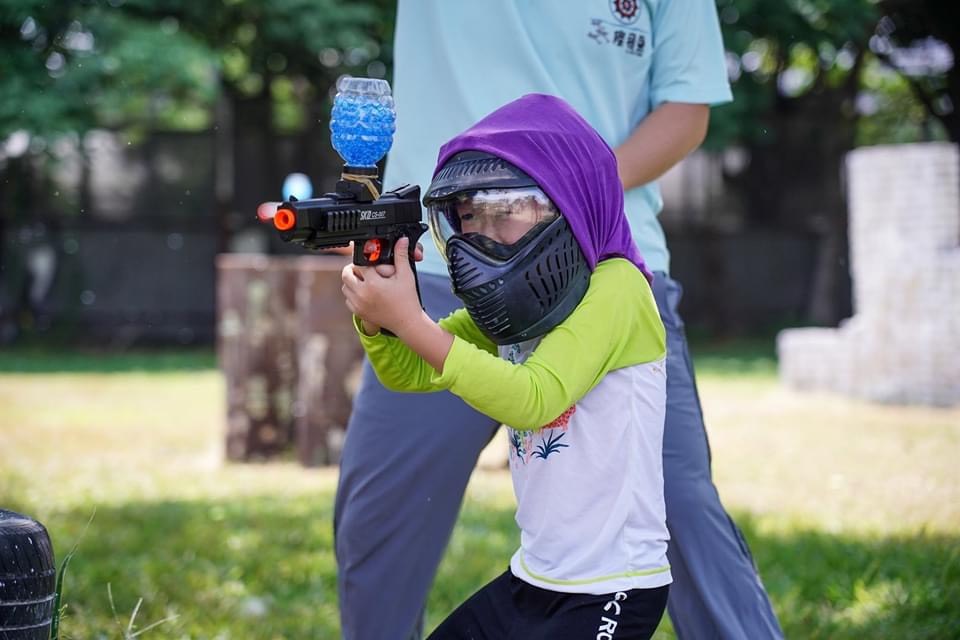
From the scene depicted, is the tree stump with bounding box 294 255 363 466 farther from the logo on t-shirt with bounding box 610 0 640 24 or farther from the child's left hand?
the child's left hand

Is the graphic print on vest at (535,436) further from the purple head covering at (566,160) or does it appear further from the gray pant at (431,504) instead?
the gray pant at (431,504)

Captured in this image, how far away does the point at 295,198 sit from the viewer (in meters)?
1.92

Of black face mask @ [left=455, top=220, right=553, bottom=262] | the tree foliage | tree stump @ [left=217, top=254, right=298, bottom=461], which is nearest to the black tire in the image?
black face mask @ [left=455, top=220, right=553, bottom=262]

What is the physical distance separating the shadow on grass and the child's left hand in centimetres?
223

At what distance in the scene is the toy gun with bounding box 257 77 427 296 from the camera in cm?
195

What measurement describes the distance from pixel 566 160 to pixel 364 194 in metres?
0.38

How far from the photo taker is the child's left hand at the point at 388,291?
206 centimetres

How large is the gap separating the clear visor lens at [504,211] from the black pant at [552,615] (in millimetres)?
646

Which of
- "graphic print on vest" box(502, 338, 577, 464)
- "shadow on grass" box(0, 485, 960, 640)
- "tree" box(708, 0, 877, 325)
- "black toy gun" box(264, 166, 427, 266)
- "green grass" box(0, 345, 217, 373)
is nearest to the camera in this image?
"black toy gun" box(264, 166, 427, 266)

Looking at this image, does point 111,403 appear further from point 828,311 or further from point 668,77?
point 828,311

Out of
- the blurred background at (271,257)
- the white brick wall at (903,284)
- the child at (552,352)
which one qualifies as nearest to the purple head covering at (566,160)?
the child at (552,352)

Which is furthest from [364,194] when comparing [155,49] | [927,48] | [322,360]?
[927,48]

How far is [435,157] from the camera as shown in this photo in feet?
9.59

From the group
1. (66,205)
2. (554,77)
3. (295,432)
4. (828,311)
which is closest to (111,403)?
(295,432)
